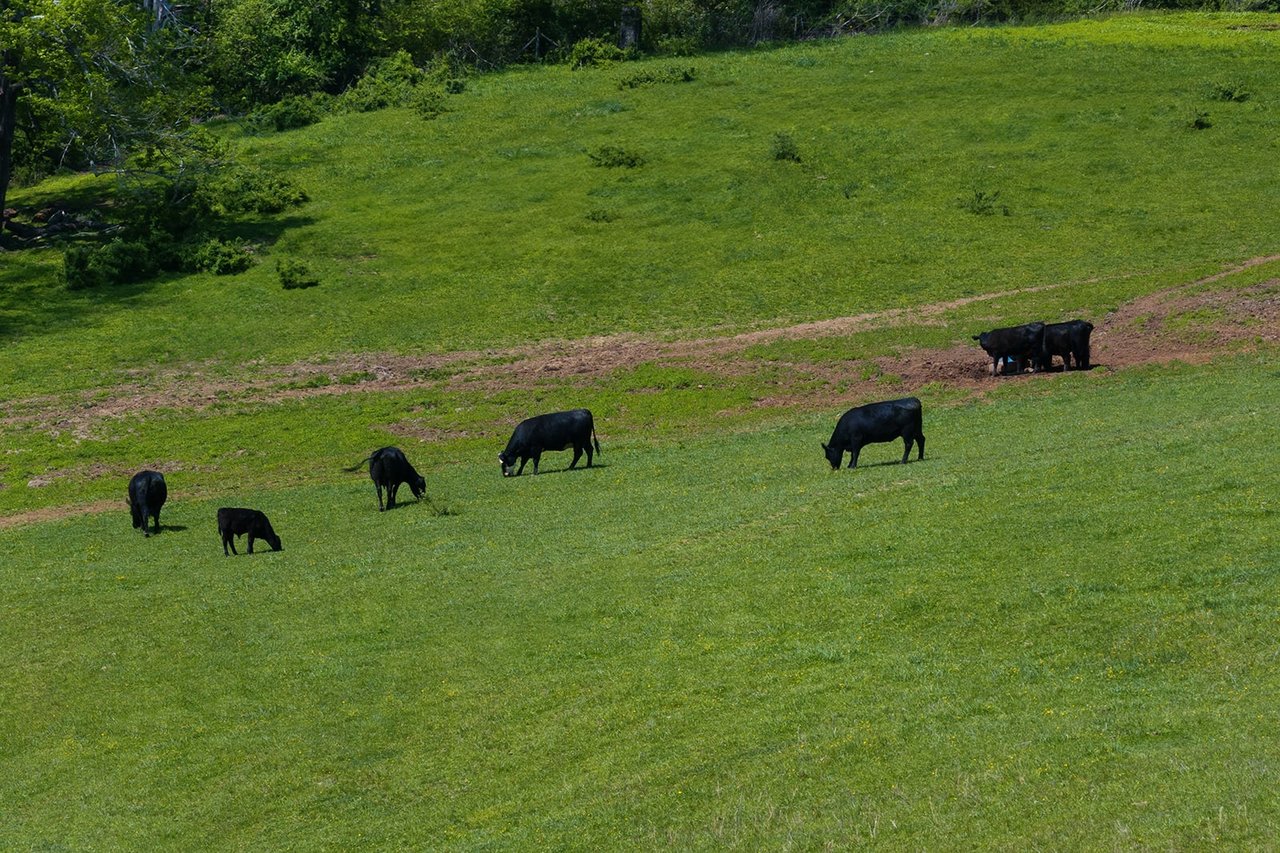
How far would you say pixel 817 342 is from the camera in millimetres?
47219

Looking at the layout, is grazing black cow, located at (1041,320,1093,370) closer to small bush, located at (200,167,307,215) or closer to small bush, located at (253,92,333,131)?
small bush, located at (200,167,307,215)

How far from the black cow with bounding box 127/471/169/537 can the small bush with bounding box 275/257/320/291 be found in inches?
1046

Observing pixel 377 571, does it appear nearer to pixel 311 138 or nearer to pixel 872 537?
pixel 872 537

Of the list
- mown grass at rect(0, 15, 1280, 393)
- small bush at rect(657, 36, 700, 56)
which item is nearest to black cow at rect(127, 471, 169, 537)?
mown grass at rect(0, 15, 1280, 393)

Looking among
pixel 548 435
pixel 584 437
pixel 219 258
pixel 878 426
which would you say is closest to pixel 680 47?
pixel 219 258

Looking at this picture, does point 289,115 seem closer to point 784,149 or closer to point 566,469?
point 784,149

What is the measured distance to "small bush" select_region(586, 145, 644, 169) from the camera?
69875mm

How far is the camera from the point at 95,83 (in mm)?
60031

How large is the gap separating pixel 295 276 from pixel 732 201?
19.3 metres

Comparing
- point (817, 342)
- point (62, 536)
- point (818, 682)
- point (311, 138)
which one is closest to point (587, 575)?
point (818, 682)

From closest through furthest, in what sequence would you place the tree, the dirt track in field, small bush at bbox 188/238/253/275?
the dirt track in field < the tree < small bush at bbox 188/238/253/275

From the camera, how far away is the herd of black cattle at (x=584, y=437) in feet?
99.1

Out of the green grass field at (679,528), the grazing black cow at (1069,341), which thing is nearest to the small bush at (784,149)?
the green grass field at (679,528)

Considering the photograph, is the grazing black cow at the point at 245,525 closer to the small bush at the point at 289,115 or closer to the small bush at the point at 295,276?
the small bush at the point at 295,276
